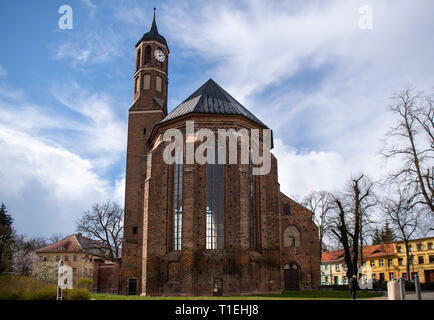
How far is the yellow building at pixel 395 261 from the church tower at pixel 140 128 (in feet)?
117

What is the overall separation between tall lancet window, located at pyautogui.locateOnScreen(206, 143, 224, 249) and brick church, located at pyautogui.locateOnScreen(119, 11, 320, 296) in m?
0.07

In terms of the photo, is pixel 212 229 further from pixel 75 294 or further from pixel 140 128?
pixel 140 128

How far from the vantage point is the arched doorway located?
34.8 metres

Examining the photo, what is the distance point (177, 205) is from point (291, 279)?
12883 mm

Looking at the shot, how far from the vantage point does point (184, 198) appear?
28672mm

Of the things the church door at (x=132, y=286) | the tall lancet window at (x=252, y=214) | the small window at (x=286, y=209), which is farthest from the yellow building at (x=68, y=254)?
the tall lancet window at (x=252, y=214)

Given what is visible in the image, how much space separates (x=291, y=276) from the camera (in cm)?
3494

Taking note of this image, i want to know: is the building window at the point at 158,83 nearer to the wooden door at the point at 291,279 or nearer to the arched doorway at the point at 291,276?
the arched doorway at the point at 291,276

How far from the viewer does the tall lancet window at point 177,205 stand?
2900 cm

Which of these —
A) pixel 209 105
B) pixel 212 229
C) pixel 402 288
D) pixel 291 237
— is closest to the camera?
pixel 402 288

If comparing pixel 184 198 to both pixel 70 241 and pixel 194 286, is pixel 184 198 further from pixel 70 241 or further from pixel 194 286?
pixel 70 241

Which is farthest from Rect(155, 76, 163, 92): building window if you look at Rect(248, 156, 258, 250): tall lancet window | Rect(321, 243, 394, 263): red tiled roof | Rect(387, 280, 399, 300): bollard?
Rect(321, 243, 394, 263): red tiled roof

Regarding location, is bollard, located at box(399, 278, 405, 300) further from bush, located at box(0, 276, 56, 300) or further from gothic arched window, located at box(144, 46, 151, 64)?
gothic arched window, located at box(144, 46, 151, 64)

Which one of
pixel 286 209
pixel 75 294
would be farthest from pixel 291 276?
pixel 75 294
